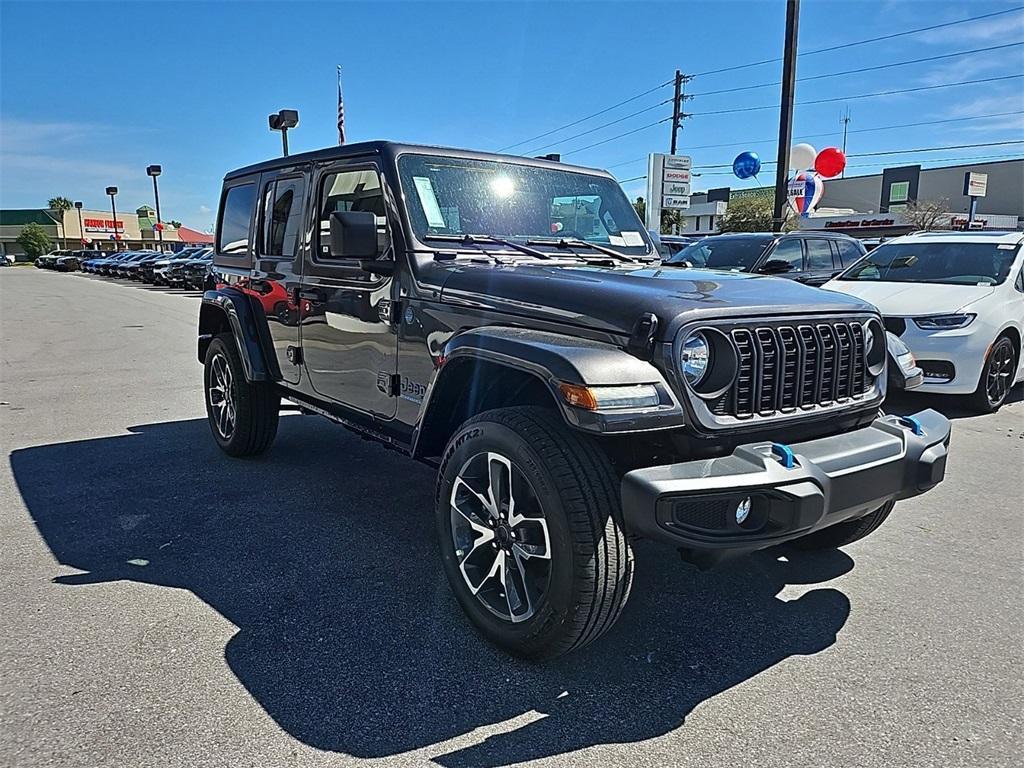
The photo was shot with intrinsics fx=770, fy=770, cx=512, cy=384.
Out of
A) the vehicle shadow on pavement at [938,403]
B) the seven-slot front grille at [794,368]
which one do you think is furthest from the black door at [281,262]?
the vehicle shadow on pavement at [938,403]

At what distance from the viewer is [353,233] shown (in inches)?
139

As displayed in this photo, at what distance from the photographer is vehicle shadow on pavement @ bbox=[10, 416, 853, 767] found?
8.39 feet

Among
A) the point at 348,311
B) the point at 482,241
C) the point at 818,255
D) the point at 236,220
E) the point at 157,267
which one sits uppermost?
the point at 236,220

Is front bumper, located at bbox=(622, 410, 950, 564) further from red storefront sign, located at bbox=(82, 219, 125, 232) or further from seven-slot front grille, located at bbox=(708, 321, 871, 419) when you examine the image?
red storefront sign, located at bbox=(82, 219, 125, 232)

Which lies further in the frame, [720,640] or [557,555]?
[720,640]

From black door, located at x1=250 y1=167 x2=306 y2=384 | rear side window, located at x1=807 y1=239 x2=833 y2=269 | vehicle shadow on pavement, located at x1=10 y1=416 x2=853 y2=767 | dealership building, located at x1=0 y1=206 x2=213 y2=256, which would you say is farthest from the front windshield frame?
dealership building, located at x1=0 y1=206 x2=213 y2=256

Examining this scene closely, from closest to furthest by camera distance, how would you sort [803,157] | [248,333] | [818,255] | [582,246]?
[582,246] < [248,333] < [818,255] < [803,157]

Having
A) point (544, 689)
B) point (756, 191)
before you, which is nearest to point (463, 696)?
point (544, 689)

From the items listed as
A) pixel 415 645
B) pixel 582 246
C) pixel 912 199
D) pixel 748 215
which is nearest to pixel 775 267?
pixel 582 246

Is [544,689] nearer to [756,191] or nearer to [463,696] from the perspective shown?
[463,696]

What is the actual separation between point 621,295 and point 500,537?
1.02m

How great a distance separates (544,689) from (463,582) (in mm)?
556

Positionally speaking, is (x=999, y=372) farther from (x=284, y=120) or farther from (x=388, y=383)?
(x=284, y=120)

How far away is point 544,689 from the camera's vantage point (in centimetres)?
272
